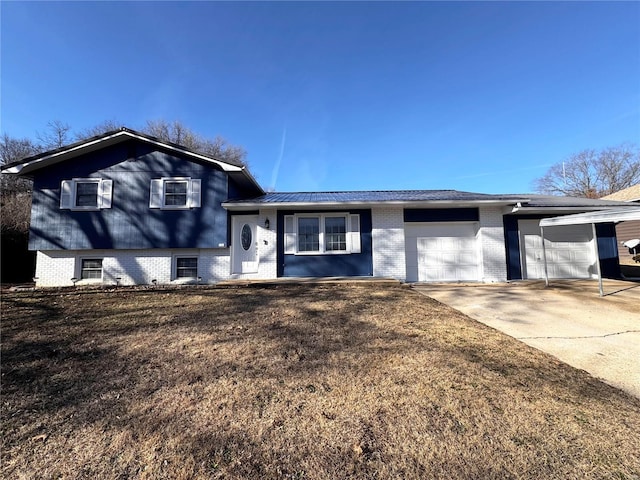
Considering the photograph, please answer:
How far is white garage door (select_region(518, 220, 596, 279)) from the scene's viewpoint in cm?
1070

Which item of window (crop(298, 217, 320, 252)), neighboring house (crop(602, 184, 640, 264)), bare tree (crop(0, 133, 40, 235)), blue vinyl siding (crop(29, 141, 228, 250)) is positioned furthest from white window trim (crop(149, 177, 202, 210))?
neighboring house (crop(602, 184, 640, 264))

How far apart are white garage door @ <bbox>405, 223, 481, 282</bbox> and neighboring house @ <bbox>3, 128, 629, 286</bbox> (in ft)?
0.12

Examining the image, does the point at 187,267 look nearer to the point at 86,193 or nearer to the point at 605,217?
the point at 86,193

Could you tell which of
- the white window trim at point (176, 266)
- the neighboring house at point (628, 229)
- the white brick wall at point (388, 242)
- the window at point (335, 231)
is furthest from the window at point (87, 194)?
the neighboring house at point (628, 229)

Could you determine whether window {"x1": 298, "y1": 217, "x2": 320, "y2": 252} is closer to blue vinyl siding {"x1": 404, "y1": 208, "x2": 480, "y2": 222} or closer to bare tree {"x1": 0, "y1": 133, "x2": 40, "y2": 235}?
blue vinyl siding {"x1": 404, "y1": 208, "x2": 480, "y2": 222}

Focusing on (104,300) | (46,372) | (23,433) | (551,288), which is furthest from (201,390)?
(551,288)

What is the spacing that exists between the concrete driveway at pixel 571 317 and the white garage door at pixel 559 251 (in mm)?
1045

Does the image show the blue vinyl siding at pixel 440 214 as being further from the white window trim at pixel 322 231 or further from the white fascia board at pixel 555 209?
the white window trim at pixel 322 231

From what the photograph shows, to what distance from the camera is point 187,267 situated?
36.2 ft

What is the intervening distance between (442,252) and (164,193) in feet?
34.2

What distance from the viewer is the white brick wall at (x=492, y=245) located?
406 inches

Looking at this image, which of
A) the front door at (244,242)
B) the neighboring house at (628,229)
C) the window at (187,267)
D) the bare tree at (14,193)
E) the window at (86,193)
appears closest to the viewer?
the window at (86,193)

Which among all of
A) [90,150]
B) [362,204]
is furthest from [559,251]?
[90,150]

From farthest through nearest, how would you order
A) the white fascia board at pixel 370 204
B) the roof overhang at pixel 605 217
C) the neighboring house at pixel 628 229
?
1. the neighboring house at pixel 628 229
2. the white fascia board at pixel 370 204
3. the roof overhang at pixel 605 217
